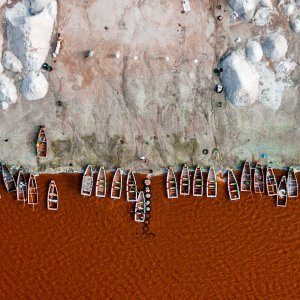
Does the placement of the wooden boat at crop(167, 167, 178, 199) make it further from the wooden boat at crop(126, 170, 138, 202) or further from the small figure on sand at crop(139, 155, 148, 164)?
the wooden boat at crop(126, 170, 138, 202)

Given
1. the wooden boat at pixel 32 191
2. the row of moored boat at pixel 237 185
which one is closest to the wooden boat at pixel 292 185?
the row of moored boat at pixel 237 185

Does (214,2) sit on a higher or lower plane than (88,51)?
higher

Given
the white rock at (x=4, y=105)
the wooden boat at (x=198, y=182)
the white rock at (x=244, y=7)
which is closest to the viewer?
the white rock at (x=244, y=7)

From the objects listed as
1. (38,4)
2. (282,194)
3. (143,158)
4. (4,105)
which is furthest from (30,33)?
(282,194)

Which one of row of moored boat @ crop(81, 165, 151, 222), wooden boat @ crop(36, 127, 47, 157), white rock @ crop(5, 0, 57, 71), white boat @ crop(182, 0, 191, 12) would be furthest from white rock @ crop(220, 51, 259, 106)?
wooden boat @ crop(36, 127, 47, 157)

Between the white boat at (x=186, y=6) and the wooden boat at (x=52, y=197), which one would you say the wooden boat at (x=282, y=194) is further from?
the wooden boat at (x=52, y=197)

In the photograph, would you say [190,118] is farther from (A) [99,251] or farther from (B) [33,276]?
(B) [33,276]

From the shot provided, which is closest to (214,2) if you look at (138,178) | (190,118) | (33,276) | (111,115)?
(190,118)

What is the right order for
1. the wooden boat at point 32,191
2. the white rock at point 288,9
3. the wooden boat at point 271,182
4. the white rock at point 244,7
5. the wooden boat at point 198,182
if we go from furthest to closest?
the wooden boat at point 32,191
the wooden boat at point 198,182
the wooden boat at point 271,182
the white rock at point 288,9
the white rock at point 244,7
